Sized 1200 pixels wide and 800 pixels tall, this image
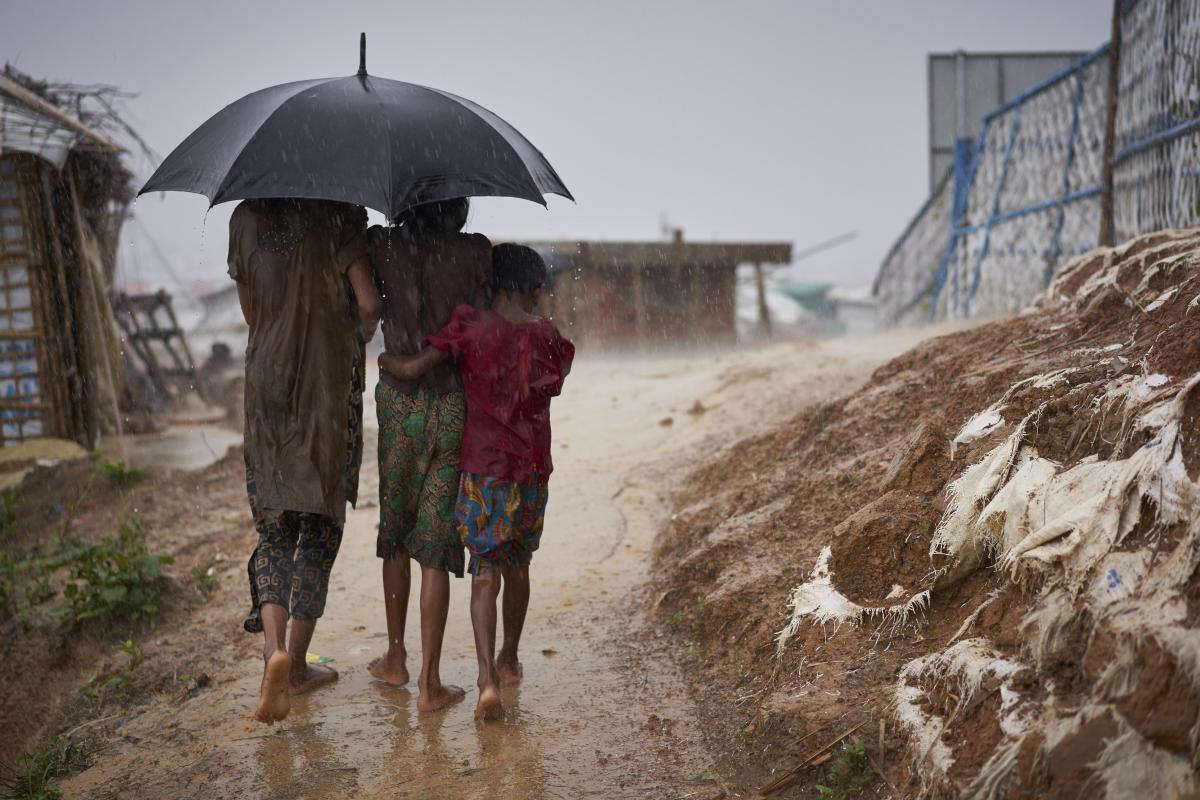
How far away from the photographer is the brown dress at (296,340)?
3.03 m

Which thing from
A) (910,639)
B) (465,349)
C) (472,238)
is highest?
(472,238)

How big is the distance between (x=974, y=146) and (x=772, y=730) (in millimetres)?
9854

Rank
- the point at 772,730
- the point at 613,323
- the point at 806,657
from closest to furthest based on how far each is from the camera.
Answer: the point at 772,730
the point at 806,657
the point at 613,323

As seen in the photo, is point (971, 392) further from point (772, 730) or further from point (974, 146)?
point (974, 146)

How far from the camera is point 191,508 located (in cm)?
691

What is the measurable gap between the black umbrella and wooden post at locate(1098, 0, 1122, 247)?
541 cm

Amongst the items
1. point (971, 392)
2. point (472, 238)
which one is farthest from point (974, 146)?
point (472, 238)

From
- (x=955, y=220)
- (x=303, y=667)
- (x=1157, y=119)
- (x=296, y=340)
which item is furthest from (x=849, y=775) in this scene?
(x=955, y=220)

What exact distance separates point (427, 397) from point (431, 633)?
79 centimetres

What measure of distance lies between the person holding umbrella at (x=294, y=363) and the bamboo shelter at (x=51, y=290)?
6.48m

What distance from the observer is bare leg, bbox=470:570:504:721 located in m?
2.96

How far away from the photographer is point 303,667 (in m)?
3.35

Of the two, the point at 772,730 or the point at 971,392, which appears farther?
the point at 971,392

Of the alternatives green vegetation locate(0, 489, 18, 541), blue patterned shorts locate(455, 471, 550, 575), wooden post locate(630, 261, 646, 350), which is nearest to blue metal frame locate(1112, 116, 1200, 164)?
blue patterned shorts locate(455, 471, 550, 575)
